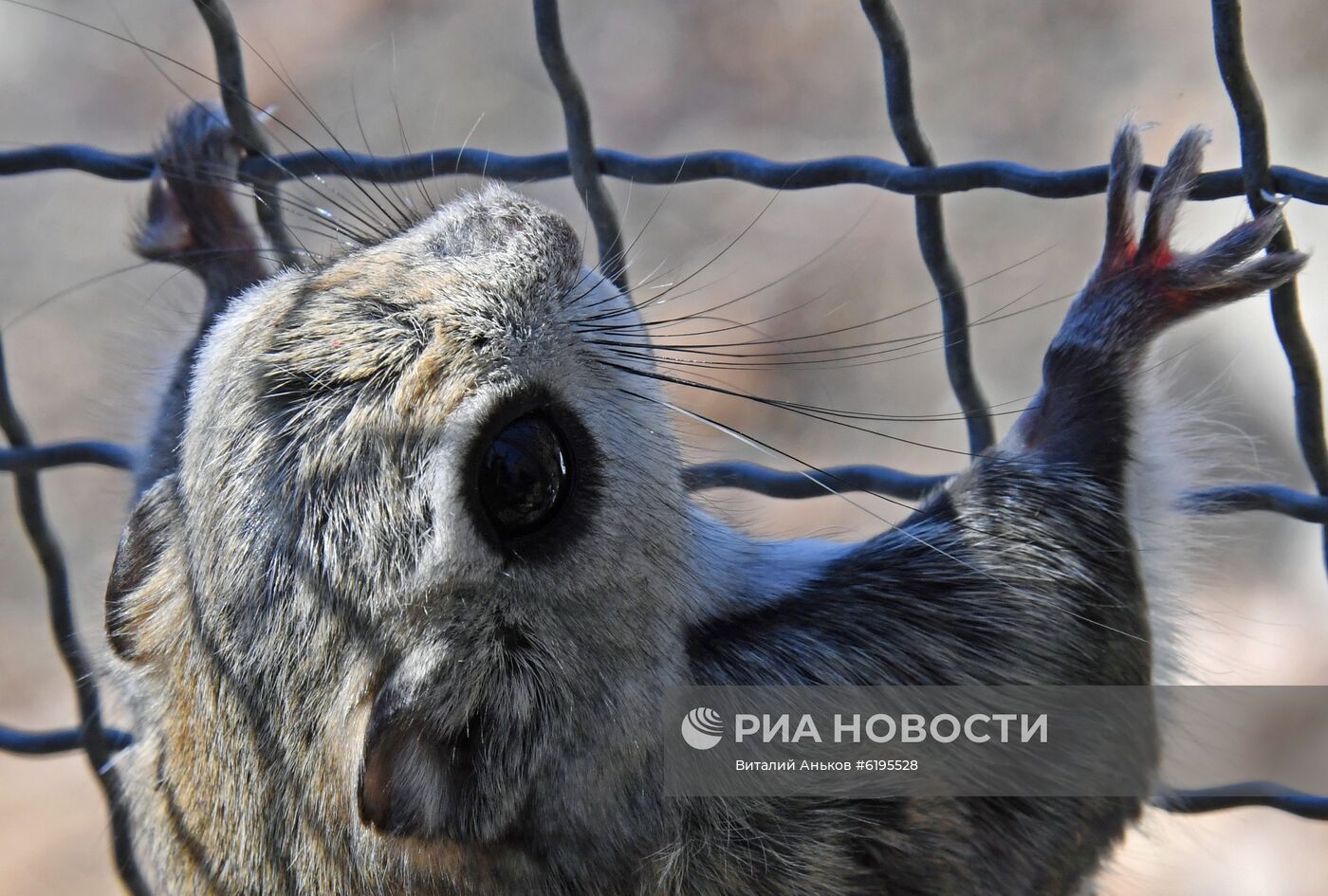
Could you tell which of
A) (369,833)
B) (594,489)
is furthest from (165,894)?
(594,489)

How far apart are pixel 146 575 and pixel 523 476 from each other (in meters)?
0.98

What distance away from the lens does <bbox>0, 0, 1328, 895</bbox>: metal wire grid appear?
2.34m

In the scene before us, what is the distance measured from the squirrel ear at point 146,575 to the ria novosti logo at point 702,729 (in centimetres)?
93

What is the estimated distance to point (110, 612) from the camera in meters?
2.40

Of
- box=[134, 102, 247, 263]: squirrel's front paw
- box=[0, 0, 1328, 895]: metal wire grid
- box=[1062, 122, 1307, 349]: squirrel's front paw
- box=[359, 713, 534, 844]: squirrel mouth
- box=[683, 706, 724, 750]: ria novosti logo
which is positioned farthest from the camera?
box=[134, 102, 247, 263]: squirrel's front paw

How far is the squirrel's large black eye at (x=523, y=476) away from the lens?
70.8 inches

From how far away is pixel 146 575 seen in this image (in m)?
2.33

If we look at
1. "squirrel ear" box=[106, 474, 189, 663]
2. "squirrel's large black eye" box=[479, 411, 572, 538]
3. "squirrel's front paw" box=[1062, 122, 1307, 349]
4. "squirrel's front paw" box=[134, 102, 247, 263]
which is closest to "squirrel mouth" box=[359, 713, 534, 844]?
"squirrel's large black eye" box=[479, 411, 572, 538]

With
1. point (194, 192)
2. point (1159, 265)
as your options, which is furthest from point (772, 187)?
point (194, 192)

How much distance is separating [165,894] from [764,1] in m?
6.19

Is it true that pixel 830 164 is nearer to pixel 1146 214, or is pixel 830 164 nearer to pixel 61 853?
pixel 1146 214

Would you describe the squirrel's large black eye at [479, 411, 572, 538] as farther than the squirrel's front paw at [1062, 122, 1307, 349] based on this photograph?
No

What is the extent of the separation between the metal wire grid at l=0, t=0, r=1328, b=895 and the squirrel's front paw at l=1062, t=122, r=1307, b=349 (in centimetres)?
7

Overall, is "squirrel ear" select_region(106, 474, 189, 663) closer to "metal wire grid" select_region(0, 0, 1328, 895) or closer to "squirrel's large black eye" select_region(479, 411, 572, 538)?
"metal wire grid" select_region(0, 0, 1328, 895)
